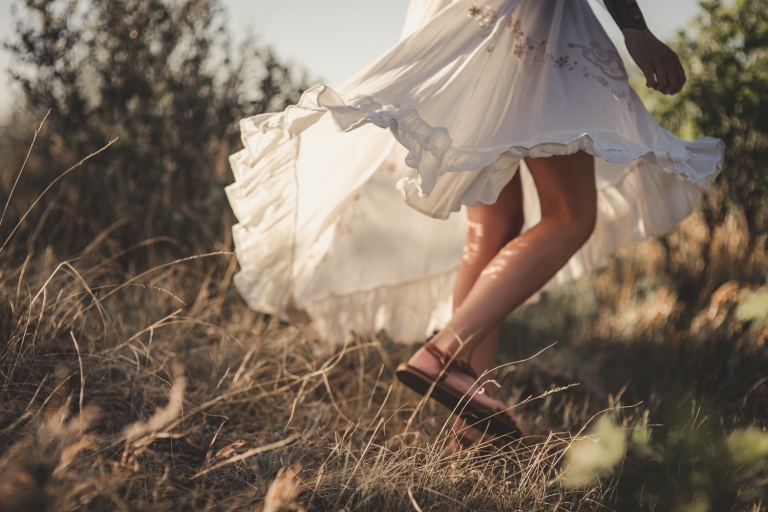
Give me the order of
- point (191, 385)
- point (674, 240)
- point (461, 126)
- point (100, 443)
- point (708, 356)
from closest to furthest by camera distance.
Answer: point (100, 443)
point (461, 126)
point (191, 385)
point (708, 356)
point (674, 240)

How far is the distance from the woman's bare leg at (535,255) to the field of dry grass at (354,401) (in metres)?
0.23

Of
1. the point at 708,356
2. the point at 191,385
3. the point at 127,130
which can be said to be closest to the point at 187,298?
the point at 191,385

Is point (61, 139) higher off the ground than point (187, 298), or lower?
higher

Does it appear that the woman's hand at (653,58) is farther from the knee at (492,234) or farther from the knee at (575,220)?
the knee at (492,234)

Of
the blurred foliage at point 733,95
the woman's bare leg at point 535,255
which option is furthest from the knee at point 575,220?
the blurred foliage at point 733,95

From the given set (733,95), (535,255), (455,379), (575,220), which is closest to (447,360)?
(455,379)

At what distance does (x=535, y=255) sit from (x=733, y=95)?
1.93m

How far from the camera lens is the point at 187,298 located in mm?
2424

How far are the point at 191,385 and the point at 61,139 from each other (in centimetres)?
190

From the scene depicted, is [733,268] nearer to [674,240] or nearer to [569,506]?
[674,240]

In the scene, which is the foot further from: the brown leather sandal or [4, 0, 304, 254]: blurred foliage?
Result: [4, 0, 304, 254]: blurred foliage

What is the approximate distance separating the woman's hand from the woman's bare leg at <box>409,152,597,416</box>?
0.26 m

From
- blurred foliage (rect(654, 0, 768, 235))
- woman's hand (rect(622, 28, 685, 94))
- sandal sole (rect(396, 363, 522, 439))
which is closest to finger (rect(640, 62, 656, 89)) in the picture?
woman's hand (rect(622, 28, 685, 94))

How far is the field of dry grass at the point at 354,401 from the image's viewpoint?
938 mm
